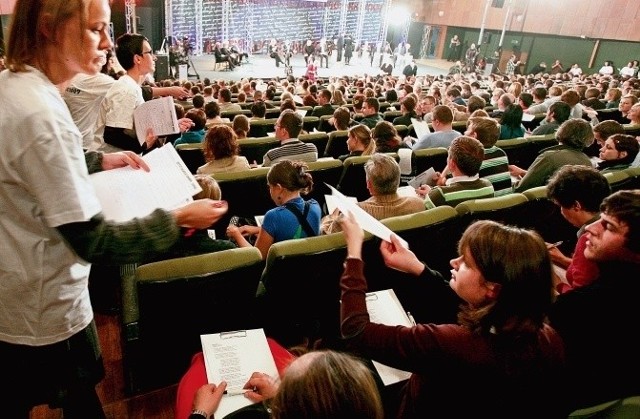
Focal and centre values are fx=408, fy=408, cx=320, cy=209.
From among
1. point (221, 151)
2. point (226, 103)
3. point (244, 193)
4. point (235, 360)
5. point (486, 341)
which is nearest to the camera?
point (486, 341)

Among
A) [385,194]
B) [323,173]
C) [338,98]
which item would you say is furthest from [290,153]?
[338,98]

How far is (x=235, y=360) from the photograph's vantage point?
1.34m

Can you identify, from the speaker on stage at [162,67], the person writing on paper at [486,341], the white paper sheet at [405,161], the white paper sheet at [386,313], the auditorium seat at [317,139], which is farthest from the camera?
the speaker on stage at [162,67]

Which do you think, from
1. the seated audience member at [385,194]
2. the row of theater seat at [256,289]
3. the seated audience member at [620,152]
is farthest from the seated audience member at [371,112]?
the row of theater seat at [256,289]

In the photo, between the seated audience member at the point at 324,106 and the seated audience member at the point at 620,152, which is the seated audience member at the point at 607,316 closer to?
the seated audience member at the point at 620,152

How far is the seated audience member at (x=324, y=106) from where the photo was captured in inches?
247

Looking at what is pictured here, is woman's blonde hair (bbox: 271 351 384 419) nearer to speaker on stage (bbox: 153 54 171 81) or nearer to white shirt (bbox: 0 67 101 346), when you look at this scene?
white shirt (bbox: 0 67 101 346)

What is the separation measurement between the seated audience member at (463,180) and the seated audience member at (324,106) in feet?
12.5

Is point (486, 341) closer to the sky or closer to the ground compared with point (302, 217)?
closer to the sky

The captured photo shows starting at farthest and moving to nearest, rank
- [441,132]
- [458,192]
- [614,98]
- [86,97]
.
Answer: [614,98] → [441,132] → [458,192] → [86,97]

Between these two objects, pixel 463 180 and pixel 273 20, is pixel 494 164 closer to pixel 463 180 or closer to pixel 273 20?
pixel 463 180

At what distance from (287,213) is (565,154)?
2.27 m

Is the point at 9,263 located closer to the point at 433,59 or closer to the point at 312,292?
the point at 312,292

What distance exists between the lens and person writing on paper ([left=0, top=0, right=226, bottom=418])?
0.80 m
